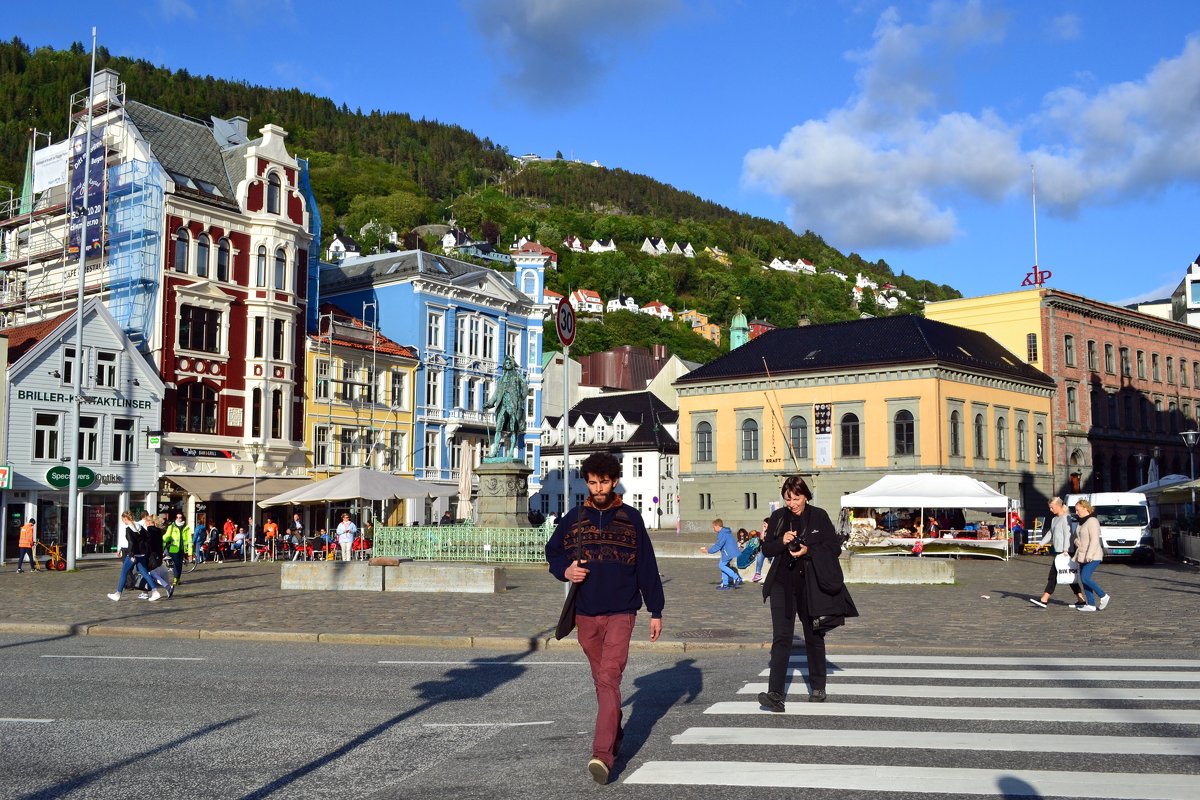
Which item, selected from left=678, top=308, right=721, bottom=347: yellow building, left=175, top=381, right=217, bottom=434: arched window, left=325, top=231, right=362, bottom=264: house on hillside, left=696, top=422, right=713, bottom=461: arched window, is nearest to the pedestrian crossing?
left=175, top=381, right=217, bottom=434: arched window

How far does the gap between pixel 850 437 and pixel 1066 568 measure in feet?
142

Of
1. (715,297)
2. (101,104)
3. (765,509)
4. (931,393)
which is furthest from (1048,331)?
(715,297)

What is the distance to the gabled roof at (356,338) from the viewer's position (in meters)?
55.8

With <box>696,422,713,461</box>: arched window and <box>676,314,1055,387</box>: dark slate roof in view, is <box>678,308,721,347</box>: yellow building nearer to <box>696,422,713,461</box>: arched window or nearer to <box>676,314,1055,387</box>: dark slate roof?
<box>676,314,1055,387</box>: dark slate roof

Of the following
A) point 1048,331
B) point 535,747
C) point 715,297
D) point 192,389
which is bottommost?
point 535,747

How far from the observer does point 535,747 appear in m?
8.12

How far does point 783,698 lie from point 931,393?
52.0m

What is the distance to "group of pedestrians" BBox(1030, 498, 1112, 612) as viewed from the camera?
18531 millimetres

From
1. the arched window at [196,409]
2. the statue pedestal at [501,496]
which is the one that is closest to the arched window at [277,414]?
the arched window at [196,409]

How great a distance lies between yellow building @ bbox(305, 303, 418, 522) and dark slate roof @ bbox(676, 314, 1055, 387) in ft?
58.2

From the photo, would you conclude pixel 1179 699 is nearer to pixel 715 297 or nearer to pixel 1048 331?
pixel 1048 331

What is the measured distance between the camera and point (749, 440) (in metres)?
65.3

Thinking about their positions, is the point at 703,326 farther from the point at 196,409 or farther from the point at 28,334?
the point at 28,334

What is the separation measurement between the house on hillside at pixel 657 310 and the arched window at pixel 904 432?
109651 mm
